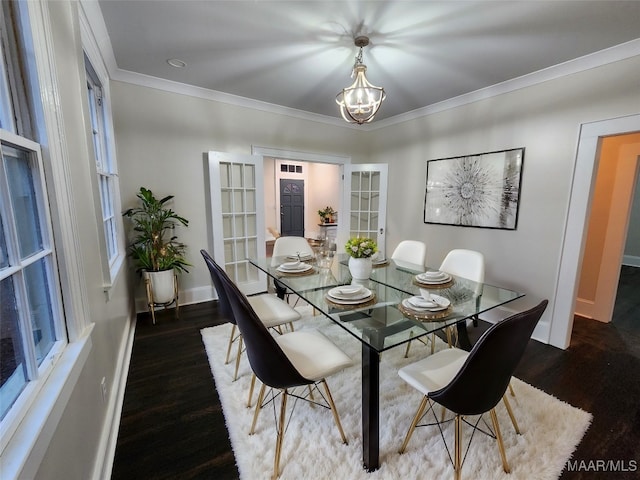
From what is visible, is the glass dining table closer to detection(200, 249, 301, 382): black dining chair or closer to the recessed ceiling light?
detection(200, 249, 301, 382): black dining chair

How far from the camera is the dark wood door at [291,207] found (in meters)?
8.16

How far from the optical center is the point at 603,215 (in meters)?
3.09

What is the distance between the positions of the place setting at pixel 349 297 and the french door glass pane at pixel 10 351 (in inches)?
50.7

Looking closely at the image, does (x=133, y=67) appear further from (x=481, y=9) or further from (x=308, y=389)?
(x=308, y=389)

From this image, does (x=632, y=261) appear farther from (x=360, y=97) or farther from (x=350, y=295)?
(x=350, y=295)

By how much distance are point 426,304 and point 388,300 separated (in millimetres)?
264

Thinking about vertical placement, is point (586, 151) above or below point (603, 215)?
above

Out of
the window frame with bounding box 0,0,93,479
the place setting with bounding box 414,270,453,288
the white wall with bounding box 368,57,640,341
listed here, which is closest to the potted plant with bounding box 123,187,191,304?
the window frame with bounding box 0,0,93,479

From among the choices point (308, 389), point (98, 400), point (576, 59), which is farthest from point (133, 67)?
point (576, 59)

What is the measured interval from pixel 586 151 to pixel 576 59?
2.55ft

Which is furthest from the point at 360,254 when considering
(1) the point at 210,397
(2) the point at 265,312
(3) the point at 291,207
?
(3) the point at 291,207

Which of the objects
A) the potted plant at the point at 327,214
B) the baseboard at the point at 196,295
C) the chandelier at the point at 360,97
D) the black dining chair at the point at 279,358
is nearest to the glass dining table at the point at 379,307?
the black dining chair at the point at 279,358

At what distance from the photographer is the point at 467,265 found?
2.33 metres

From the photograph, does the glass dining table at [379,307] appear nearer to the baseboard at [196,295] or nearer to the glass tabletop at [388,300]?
the glass tabletop at [388,300]
